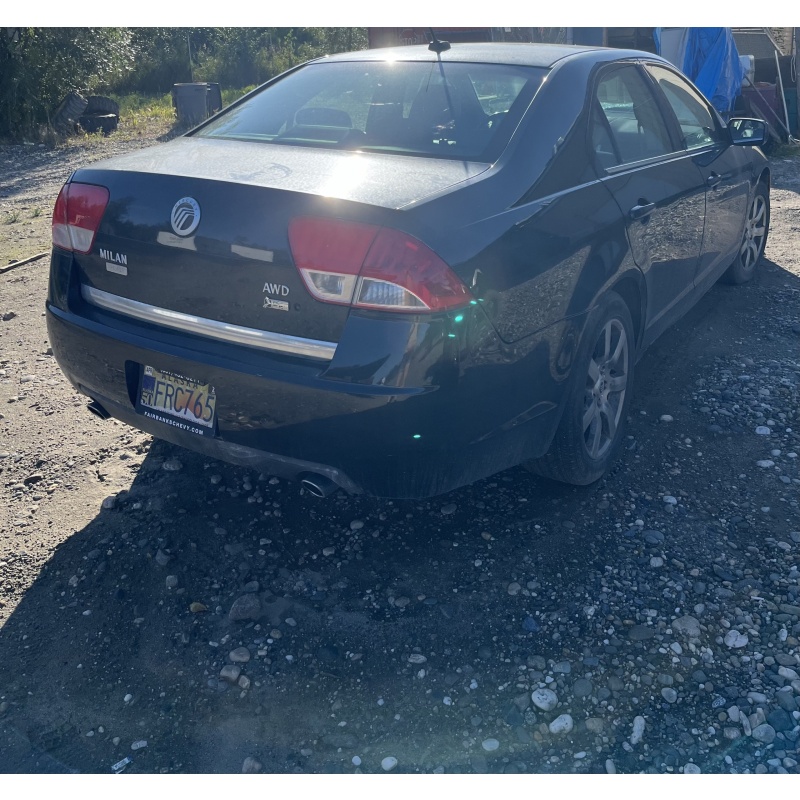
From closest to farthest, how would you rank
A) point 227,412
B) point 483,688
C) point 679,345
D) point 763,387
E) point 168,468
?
point 483,688, point 227,412, point 168,468, point 763,387, point 679,345

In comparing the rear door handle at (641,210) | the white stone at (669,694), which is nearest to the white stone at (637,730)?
the white stone at (669,694)

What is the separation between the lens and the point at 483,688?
2.44 meters

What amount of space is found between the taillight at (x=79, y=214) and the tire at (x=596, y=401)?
178cm

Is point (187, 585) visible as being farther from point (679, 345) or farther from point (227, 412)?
point (679, 345)

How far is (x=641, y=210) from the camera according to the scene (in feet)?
11.3

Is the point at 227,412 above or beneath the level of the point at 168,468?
above

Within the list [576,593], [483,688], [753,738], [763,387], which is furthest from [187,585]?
[763,387]

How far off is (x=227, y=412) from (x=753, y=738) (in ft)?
5.90

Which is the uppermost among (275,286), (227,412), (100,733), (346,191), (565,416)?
(346,191)

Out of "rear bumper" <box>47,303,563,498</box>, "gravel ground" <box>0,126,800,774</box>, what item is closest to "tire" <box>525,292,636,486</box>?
"gravel ground" <box>0,126,800,774</box>

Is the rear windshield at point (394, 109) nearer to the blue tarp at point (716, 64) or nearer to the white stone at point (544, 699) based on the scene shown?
the white stone at point (544, 699)

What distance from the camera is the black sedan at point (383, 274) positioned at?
2418 millimetres

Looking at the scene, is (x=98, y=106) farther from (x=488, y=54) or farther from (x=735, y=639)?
(x=735, y=639)

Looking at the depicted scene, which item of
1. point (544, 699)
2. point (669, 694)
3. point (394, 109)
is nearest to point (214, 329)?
point (394, 109)
